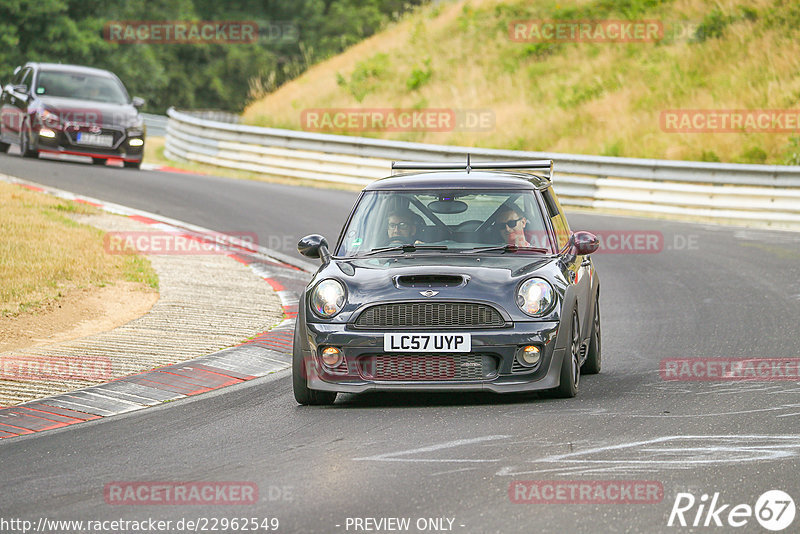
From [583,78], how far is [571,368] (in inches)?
954

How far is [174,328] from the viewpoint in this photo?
11320mm

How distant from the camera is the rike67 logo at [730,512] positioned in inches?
215

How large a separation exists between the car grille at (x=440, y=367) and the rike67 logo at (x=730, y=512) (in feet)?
7.88

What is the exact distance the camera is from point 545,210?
30.8 feet

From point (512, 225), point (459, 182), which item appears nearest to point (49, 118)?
point (459, 182)

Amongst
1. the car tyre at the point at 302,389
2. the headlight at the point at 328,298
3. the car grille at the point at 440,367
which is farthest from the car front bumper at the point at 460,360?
the car tyre at the point at 302,389

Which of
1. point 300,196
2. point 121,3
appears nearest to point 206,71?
point 121,3

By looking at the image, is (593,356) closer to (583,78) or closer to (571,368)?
(571,368)

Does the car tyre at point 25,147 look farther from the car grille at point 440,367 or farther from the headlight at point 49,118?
the car grille at point 440,367

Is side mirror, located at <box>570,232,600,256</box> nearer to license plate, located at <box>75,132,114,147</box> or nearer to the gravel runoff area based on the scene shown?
the gravel runoff area

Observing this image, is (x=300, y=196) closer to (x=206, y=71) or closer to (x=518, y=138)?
(x=518, y=138)

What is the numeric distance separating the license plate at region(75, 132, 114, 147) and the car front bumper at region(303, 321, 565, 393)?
17.4 meters

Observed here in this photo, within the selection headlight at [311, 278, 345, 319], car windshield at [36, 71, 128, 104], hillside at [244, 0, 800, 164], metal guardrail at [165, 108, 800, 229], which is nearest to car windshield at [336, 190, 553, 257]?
headlight at [311, 278, 345, 319]

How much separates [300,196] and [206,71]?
4252cm
